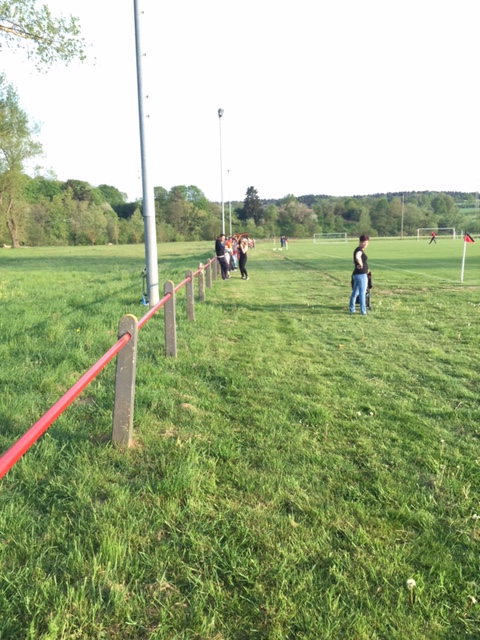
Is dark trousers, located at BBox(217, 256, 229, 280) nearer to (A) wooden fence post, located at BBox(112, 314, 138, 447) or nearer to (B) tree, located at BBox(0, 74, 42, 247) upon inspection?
(A) wooden fence post, located at BBox(112, 314, 138, 447)

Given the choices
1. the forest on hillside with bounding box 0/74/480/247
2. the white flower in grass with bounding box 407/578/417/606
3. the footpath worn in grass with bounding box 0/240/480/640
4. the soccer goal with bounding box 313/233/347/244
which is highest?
the forest on hillside with bounding box 0/74/480/247

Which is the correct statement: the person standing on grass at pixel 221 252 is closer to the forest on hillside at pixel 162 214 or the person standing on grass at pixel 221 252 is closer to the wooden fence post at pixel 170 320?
the wooden fence post at pixel 170 320

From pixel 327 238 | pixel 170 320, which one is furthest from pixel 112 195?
pixel 170 320

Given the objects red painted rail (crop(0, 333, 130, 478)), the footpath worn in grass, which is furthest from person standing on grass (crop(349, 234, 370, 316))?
red painted rail (crop(0, 333, 130, 478))

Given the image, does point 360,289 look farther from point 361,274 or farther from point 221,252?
point 221,252

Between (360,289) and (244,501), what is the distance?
25.7 ft

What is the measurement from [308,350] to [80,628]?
5439 mm

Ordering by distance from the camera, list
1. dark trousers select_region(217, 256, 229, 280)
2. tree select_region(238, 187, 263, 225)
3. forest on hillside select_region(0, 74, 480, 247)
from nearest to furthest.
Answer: dark trousers select_region(217, 256, 229, 280)
forest on hillside select_region(0, 74, 480, 247)
tree select_region(238, 187, 263, 225)

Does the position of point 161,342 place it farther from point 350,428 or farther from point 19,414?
point 350,428

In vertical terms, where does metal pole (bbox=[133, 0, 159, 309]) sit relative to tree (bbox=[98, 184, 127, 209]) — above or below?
below

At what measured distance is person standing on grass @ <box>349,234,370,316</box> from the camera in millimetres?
9727

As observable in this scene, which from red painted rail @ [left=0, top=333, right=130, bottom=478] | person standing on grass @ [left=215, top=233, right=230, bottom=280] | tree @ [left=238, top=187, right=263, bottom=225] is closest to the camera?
red painted rail @ [left=0, top=333, right=130, bottom=478]

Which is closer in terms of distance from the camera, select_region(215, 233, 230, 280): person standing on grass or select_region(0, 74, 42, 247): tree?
select_region(215, 233, 230, 280): person standing on grass

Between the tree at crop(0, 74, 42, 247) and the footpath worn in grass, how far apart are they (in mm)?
41320
